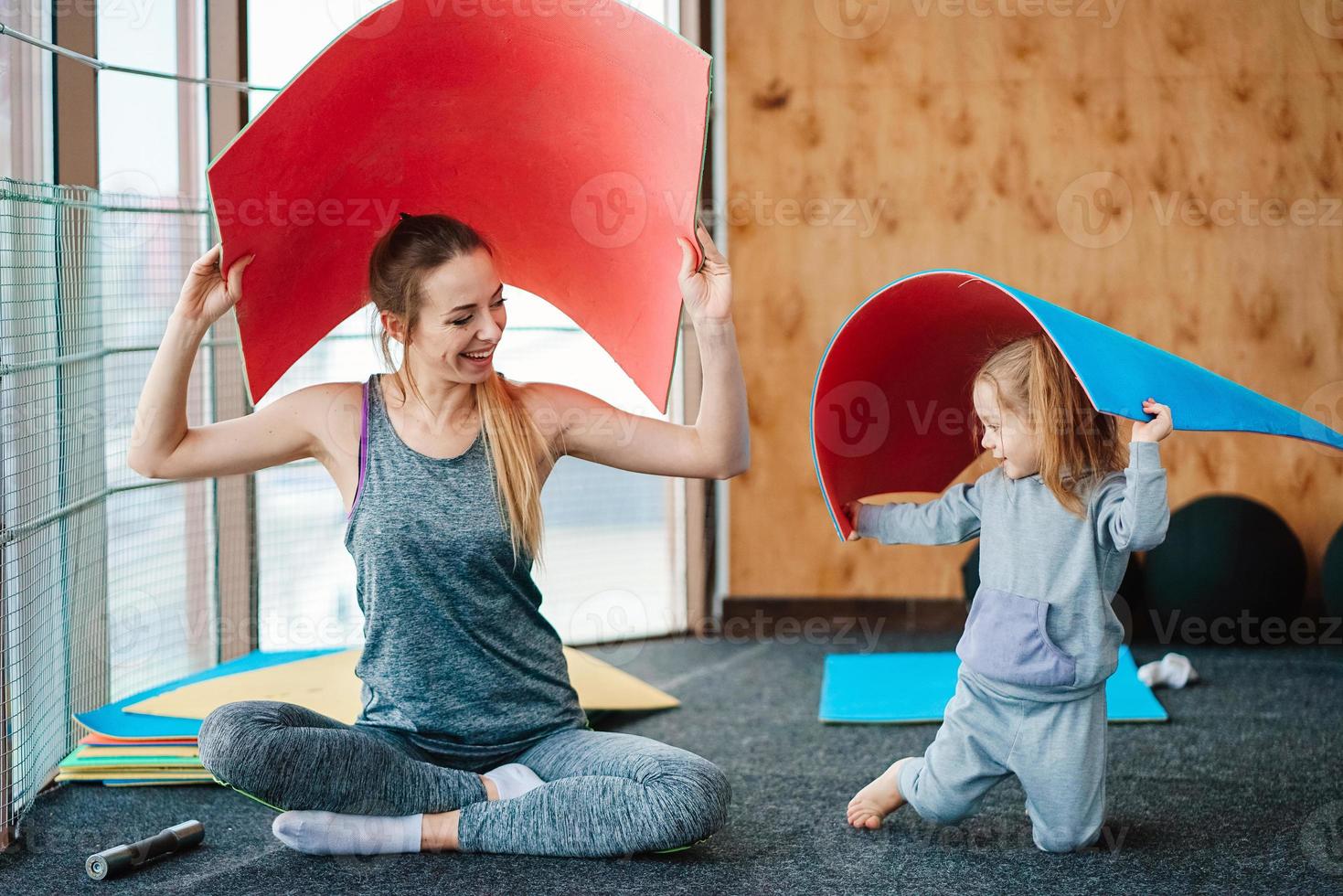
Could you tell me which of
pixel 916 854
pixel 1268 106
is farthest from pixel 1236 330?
pixel 916 854

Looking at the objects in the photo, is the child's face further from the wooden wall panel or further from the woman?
the wooden wall panel

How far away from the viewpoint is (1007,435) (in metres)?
1.80

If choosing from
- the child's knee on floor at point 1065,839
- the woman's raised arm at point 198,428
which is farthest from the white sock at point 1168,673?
the woman's raised arm at point 198,428

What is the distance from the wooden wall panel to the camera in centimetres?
320

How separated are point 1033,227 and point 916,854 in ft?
6.27

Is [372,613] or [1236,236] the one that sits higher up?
[1236,236]

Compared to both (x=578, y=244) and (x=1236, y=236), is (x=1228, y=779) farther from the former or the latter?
(x=1236, y=236)

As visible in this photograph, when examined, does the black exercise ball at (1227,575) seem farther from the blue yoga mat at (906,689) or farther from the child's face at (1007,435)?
the child's face at (1007,435)

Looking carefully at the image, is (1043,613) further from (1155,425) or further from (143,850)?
(143,850)

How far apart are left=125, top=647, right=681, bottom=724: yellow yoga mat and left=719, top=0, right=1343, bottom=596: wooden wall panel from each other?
85cm

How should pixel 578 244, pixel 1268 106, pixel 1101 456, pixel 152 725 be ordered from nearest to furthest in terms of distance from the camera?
1. pixel 1101 456
2. pixel 578 244
3. pixel 152 725
4. pixel 1268 106

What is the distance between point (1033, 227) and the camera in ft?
10.7

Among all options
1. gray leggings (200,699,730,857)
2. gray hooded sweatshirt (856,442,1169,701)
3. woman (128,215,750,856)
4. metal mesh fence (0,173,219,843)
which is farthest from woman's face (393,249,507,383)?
gray hooded sweatshirt (856,442,1169,701)

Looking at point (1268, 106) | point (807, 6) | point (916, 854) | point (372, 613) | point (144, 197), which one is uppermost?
Result: point (807, 6)
